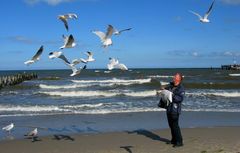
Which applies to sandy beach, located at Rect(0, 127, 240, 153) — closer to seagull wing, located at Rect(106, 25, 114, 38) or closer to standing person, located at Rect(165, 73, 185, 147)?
standing person, located at Rect(165, 73, 185, 147)

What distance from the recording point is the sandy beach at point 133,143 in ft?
31.6

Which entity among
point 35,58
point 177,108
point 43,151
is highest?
point 35,58

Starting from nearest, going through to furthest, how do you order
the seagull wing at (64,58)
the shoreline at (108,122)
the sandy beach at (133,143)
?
1. the seagull wing at (64,58)
2. the sandy beach at (133,143)
3. the shoreline at (108,122)

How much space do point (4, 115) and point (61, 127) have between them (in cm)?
491

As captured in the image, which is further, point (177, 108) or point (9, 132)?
point (9, 132)

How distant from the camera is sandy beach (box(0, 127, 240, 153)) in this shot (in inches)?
379

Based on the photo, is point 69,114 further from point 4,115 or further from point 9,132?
point 9,132

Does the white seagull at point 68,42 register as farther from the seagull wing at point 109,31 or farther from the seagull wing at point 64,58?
the seagull wing at point 109,31

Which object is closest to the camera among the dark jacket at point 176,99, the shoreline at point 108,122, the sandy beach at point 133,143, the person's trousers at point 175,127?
the dark jacket at point 176,99

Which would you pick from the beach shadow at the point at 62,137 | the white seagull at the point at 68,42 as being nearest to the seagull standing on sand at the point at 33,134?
the beach shadow at the point at 62,137

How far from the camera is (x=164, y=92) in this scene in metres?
9.37

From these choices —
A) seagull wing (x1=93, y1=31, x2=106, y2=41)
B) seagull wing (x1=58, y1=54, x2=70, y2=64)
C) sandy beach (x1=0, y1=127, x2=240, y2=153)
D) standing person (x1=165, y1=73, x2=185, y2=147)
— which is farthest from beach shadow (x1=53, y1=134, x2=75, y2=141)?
seagull wing (x1=93, y1=31, x2=106, y2=41)

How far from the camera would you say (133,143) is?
10.5 m

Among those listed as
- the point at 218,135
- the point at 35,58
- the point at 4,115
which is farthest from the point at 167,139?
the point at 4,115
